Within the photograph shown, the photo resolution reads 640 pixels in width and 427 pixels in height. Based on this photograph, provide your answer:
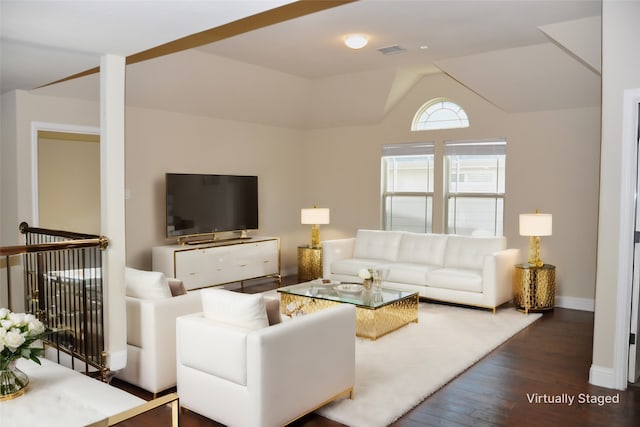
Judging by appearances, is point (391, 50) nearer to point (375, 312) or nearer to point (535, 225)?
point (535, 225)

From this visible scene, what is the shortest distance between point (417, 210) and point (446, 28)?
3.24 meters

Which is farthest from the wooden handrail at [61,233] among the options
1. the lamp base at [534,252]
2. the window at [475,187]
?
the window at [475,187]

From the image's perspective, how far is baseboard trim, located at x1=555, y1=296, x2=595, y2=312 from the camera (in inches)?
242

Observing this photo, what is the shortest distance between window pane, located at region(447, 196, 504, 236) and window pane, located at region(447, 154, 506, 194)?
140mm

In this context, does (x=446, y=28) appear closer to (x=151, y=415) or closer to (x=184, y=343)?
(x=184, y=343)

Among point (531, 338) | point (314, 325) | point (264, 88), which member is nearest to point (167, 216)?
point (264, 88)

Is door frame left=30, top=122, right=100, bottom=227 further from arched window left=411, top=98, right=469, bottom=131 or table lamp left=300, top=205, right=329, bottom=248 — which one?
arched window left=411, top=98, right=469, bottom=131

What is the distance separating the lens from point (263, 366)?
2803 millimetres

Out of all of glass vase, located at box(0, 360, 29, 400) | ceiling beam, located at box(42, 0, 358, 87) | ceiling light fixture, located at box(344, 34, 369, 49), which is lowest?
glass vase, located at box(0, 360, 29, 400)

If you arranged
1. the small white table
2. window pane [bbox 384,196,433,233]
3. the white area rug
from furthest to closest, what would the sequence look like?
window pane [bbox 384,196,433,233], the white area rug, the small white table

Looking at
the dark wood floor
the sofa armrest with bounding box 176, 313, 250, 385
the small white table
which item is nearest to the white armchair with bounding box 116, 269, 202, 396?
the dark wood floor

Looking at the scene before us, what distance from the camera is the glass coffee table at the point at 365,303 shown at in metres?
4.78

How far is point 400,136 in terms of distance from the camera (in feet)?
25.3

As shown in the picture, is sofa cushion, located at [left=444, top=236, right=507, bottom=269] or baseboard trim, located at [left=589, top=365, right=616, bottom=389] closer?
baseboard trim, located at [left=589, top=365, right=616, bottom=389]
